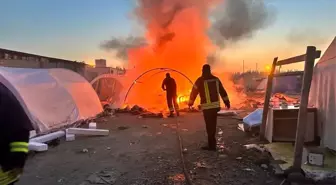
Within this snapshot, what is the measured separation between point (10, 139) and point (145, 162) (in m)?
4.25

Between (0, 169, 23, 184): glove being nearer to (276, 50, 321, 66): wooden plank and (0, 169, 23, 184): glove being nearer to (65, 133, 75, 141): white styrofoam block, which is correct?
(276, 50, 321, 66): wooden plank

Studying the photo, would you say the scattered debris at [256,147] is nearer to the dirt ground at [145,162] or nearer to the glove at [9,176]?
the dirt ground at [145,162]

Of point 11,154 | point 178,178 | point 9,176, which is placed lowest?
point 178,178

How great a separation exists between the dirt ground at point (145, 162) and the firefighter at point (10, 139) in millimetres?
2977

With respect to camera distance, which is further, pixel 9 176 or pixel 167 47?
pixel 167 47

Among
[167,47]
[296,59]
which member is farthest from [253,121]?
[167,47]

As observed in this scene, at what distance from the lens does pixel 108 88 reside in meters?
20.8

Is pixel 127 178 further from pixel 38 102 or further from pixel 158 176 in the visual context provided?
pixel 38 102

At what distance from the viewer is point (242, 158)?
6297mm

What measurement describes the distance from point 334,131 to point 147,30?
14.6 meters

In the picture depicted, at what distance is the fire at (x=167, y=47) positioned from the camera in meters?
18.5

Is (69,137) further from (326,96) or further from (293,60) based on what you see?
(326,96)

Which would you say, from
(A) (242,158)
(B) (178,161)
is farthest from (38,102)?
(A) (242,158)

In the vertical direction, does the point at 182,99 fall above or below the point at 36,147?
above
